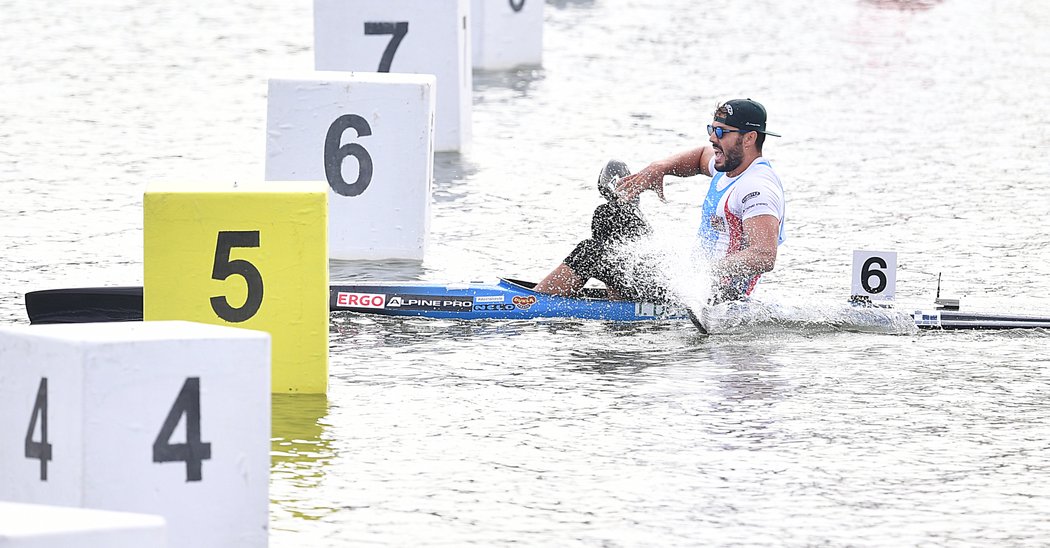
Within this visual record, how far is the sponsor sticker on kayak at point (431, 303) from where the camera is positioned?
9.11m

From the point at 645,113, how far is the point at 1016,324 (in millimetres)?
7883

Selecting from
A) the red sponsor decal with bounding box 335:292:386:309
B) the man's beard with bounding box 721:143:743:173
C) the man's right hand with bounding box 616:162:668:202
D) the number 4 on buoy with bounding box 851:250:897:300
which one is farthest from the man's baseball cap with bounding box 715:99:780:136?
the red sponsor decal with bounding box 335:292:386:309

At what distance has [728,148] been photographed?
902 centimetres

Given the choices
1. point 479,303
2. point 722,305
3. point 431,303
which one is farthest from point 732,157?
point 431,303

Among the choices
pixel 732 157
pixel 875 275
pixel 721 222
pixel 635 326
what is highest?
pixel 732 157

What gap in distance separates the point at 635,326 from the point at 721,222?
0.67 m

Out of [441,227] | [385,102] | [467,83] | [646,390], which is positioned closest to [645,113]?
[467,83]

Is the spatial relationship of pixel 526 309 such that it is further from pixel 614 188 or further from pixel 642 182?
pixel 642 182

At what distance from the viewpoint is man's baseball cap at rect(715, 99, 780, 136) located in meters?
8.89

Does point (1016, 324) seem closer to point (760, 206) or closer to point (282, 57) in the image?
point (760, 206)

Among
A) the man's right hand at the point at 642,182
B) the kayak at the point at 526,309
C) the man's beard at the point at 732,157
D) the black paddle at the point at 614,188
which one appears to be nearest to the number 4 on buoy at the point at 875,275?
the kayak at the point at 526,309

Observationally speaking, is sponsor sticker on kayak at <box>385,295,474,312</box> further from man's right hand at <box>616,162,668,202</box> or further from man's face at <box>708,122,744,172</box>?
man's face at <box>708,122,744,172</box>

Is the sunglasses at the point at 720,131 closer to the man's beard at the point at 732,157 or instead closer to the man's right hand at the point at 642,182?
the man's beard at the point at 732,157

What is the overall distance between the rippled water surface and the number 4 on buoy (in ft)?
0.71
